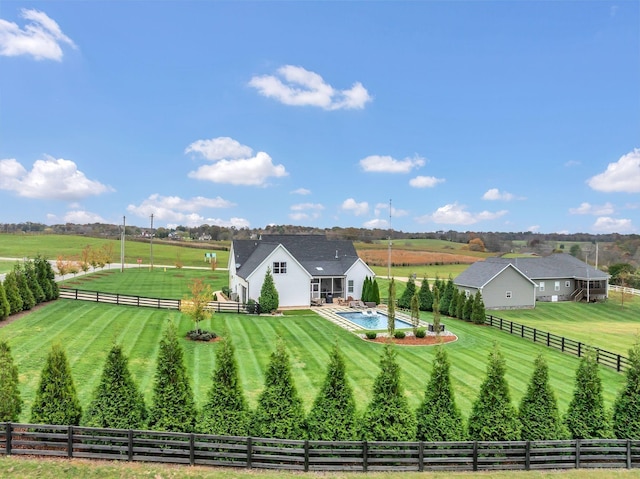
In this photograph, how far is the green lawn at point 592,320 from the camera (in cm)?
2823

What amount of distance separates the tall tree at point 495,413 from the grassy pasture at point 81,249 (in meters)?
73.4

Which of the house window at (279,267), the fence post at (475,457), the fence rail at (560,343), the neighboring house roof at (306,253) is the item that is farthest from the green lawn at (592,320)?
the house window at (279,267)

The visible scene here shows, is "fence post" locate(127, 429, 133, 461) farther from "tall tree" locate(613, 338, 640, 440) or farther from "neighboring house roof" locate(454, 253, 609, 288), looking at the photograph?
"neighboring house roof" locate(454, 253, 609, 288)

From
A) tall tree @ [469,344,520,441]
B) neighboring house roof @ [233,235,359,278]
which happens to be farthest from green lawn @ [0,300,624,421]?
neighboring house roof @ [233,235,359,278]

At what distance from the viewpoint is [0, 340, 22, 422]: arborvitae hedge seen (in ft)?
33.2

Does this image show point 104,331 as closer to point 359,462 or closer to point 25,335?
point 25,335

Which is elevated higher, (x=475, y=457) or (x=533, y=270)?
(x=533, y=270)

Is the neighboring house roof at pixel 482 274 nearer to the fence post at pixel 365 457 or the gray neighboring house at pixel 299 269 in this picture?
the gray neighboring house at pixel 299 269

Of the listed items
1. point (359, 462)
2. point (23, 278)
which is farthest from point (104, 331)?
point (359, 462)

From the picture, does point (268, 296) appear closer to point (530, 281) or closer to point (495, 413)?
point (495, 413)

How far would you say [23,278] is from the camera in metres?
25.4

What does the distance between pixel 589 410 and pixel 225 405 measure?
31.7ft

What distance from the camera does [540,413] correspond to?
10555mm

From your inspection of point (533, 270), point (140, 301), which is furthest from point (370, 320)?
point (533, 270)
